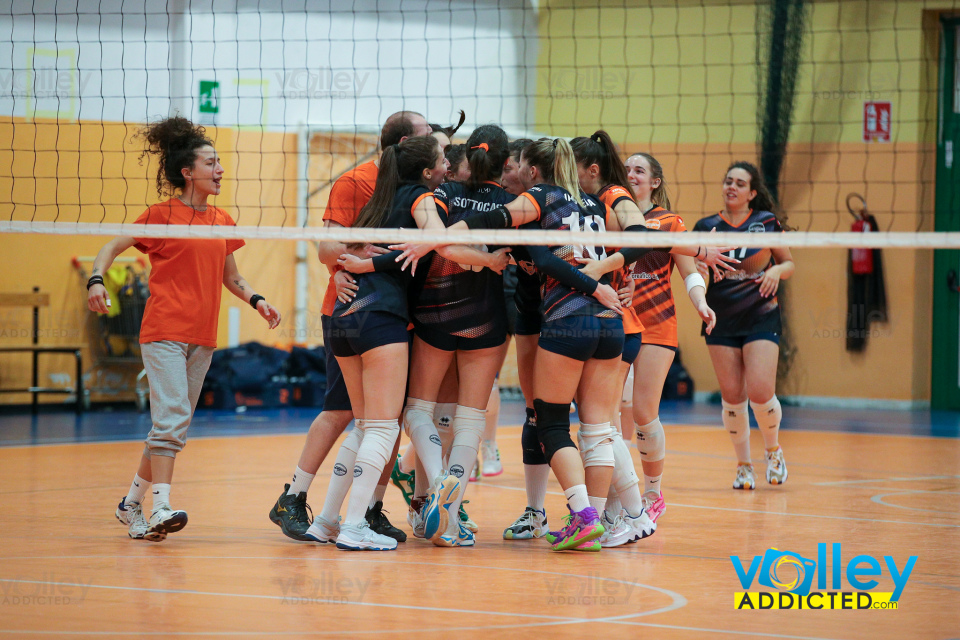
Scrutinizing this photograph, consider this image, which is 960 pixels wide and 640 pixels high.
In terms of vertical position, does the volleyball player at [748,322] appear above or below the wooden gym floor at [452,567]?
above

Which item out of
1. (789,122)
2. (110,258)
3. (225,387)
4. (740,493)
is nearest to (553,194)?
(110,258)

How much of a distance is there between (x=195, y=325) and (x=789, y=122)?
9.30 m

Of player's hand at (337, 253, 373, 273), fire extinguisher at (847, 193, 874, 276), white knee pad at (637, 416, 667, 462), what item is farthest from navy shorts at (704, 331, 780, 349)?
fire extinguisher at (847, 193, 874, 276)

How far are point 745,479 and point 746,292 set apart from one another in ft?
3.79

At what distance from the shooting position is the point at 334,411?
179 inches

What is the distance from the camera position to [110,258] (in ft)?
14.9

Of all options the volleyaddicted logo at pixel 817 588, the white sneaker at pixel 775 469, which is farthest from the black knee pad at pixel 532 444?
the white sneaker at pixel 775 469

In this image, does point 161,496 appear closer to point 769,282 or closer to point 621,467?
point 621,467

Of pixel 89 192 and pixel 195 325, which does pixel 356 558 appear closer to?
pixel 195 325

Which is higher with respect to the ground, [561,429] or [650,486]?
[561,429]

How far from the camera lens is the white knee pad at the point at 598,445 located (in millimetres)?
4320

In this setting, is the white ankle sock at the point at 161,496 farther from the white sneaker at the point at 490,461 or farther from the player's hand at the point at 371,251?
the white sneaker at the point at 490,461

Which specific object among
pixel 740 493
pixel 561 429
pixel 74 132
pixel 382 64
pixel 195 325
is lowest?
pixel 740 493

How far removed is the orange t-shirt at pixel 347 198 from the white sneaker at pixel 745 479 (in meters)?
3.02
